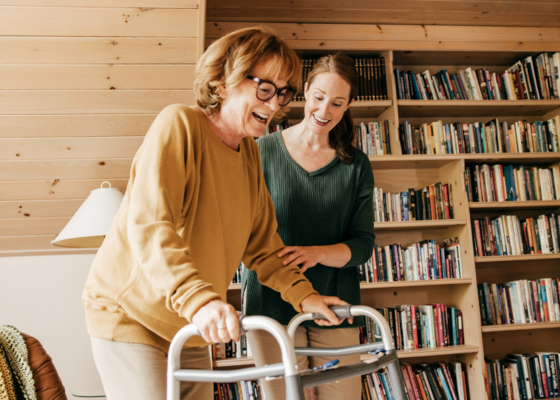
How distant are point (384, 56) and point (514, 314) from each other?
176 cm

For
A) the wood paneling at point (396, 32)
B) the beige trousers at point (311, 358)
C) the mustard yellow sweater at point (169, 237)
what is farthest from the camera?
the wood paneling at point (396, 32)

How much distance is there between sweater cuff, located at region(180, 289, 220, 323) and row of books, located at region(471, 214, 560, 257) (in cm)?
241

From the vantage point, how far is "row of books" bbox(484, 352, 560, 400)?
267cm

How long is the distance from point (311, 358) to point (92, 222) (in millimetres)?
1314

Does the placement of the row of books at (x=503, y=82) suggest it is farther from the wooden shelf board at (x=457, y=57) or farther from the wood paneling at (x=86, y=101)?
the wood paneling at (x=86, y=101)

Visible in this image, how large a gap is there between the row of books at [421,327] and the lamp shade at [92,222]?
1.53 m

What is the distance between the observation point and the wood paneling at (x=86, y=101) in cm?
219

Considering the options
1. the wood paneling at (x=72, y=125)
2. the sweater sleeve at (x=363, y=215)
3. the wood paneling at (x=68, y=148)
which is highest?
the wood paneling at (x=72, y=125)

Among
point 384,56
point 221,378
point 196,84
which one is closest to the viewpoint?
point 221,378

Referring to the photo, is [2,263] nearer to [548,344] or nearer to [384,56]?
[384,56]

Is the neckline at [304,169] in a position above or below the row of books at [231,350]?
above

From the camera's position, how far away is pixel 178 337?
2.48ft

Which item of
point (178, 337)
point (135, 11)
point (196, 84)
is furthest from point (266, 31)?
point (135, 11)

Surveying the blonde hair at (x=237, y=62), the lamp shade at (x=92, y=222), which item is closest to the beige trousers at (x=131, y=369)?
the blonde hair at (x=237, y=62)
